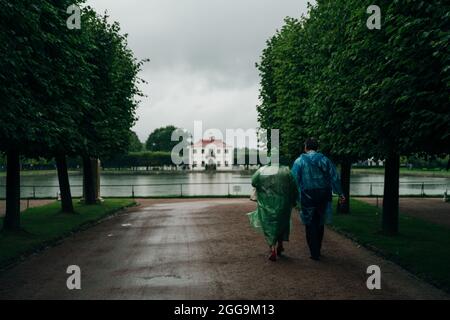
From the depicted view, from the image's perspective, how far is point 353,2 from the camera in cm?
1142

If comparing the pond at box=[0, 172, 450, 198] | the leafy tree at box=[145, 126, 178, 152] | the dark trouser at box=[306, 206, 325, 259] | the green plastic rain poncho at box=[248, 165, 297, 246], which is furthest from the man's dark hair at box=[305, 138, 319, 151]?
the leafy tree at box=[145, 126, 178, 152]

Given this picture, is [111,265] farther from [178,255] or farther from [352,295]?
[352,295]

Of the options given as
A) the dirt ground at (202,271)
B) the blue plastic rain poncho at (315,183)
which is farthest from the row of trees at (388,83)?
the dirt ground at (202,271)

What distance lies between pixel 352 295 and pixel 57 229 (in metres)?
10.1

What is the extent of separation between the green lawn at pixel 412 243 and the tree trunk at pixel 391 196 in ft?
1.04

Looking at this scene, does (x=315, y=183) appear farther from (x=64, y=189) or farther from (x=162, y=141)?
(x=162, y=141)

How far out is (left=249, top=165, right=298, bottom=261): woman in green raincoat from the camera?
8758mm

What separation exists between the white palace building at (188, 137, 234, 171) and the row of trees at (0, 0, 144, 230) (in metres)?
123

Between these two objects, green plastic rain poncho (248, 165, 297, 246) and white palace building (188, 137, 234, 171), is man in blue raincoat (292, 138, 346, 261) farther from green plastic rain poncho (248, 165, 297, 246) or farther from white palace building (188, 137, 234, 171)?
white palace building (188, 137, 234, 171)

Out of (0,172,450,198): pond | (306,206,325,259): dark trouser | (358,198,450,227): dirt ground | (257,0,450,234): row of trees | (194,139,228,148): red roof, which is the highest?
(194,139,228,148): red roof

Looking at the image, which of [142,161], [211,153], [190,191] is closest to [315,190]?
[190,191]

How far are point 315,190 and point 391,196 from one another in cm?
481

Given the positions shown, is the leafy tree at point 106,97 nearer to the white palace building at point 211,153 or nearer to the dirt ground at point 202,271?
the dirt ground at point 202,271

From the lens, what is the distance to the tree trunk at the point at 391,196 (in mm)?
12594
